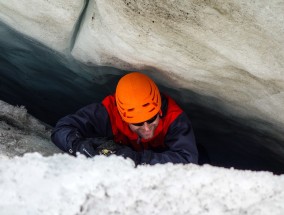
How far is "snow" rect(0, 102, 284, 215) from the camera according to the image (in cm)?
137

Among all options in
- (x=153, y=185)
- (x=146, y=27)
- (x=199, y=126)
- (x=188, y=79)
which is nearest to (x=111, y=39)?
(x=146, y=27)

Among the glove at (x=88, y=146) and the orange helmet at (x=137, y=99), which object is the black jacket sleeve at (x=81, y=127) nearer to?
the glove at (x=88, y=146)

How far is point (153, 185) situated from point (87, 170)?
0.25m

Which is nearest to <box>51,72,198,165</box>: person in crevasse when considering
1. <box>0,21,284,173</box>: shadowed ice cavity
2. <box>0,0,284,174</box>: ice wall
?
<box>0,0,284,174</box>: ice wall

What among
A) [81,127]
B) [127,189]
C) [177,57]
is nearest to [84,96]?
[81,127]

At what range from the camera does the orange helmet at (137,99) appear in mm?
2084

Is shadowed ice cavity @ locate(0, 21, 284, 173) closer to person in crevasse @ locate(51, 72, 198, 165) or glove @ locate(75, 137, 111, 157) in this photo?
person in crevasse @ locate(51, 72, 198, 165)

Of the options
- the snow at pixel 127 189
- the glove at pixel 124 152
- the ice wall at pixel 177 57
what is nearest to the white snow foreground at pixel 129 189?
the snow at pixel 127 189

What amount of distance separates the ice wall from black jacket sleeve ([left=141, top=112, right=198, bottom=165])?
0.89 feet

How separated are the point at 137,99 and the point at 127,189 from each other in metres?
0.76

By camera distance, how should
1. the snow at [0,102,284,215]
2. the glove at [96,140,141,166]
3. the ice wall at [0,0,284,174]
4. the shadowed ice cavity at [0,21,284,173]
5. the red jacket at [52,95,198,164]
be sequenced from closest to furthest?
the snow at [0,102,284,215] < the ice wall at [0,0,284,174] < the glove at [96,140,141,166] < the red jacket at [52,95,198,164] < the shadowed ice cavity at [0,21,284,173]

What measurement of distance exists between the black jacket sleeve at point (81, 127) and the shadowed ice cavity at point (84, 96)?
356mm

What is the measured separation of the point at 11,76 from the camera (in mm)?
3389

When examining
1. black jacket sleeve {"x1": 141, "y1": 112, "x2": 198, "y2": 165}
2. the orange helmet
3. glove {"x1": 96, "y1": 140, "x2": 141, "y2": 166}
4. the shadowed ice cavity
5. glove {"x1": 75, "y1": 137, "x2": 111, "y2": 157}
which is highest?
the orange helmet
